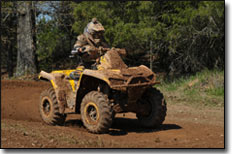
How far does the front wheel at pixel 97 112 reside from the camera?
25.7ft

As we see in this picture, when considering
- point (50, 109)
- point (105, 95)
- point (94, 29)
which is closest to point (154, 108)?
point (105, 95)

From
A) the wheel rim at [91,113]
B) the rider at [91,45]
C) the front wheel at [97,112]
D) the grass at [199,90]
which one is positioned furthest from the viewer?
the grass at [199,90]

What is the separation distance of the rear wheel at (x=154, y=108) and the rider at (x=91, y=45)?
1.68m

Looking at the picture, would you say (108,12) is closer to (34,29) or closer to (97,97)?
(34,29)

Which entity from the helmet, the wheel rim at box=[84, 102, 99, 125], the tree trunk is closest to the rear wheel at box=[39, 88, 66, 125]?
the wheel rim at box=[84, 102, 99, 125]

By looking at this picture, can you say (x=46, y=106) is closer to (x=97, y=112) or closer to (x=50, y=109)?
(x=50, y=109)

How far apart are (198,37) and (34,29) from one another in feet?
30.3

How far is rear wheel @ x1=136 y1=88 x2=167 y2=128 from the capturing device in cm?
859

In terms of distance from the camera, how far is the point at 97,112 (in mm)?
8023

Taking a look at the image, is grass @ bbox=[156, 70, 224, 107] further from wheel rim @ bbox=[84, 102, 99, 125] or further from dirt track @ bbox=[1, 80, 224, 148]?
wheel rim @ bbox=[84, 102, 99, 125]

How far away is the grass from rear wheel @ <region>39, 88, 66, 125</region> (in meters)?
6.32

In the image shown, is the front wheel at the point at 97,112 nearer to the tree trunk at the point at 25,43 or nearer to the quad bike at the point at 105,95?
the quad bike at the point at 105,95

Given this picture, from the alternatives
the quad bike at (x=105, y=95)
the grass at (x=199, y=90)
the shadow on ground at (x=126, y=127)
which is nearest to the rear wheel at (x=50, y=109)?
the quad bike at (x=105, y=95)

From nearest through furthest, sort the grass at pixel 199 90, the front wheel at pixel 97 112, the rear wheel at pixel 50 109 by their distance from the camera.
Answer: the front wheel at pixel 97 112 → the rear wheel at pixel 50 109 → the grass at pixel 199 90
